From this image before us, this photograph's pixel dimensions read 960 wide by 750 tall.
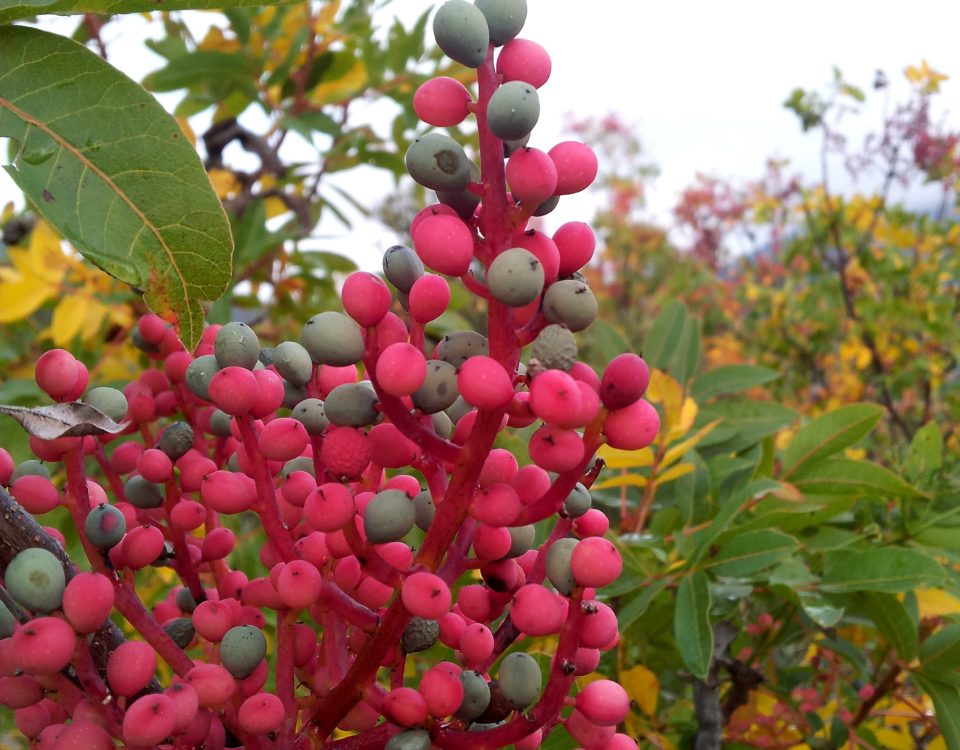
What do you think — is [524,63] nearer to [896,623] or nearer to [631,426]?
[631,426]

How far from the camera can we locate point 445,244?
484mm

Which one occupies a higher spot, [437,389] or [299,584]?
[437,389]

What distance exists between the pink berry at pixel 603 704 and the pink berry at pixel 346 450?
20cm

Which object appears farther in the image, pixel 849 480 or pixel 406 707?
pixel 849 480

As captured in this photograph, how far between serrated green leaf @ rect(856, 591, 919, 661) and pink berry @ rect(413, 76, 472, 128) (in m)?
0.76

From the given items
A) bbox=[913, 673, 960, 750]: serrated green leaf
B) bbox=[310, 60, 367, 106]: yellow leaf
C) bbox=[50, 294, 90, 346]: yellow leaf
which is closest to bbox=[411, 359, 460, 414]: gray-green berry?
bbox=[913, 673, 960, 750]: serrated green leaf

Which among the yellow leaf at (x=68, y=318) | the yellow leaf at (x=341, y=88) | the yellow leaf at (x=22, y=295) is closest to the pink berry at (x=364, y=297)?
the yellow leaf at (x=68, y=318)

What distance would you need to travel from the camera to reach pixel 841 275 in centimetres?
334

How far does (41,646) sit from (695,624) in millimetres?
609

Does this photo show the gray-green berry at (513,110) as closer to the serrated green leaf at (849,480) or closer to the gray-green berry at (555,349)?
the gray-green berry at (555,349)

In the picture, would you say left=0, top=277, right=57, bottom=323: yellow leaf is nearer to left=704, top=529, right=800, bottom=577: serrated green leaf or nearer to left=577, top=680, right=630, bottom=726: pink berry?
left=704, top=529, right=800, bottom=577: serrated green leaf

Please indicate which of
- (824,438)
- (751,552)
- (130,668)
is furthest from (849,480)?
(130,668)

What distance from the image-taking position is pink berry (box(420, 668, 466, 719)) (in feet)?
1.74

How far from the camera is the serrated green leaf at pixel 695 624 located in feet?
2.77
